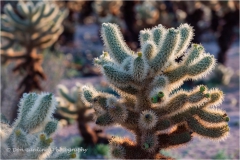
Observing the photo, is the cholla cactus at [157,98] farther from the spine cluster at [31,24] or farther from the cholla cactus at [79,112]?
the spine cluster at [31,24]

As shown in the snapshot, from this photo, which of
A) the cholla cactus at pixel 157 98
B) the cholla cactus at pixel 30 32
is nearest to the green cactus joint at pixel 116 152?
the cholla cactus at pixel 157 98

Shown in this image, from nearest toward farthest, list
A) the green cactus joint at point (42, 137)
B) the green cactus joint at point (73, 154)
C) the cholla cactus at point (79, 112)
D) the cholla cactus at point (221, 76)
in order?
the green cactus joint at point (42, 137), the green cactus joint at point (73, 154), the cholla cactus at point (79, 112), the cholla cactus at point (221, 76)

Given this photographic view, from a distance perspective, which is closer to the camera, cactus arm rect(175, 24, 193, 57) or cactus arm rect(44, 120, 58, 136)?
cactus arm rect(44, 120, 58, 136)

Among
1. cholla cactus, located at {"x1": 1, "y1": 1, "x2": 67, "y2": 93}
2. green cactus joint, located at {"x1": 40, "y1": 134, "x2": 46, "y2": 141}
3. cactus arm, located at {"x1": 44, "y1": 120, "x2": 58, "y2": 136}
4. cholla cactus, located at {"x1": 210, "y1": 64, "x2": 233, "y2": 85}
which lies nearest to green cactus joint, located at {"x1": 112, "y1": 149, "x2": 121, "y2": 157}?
cactus arm, located at {"x1": 44, "y1": 120, "x2": 58, "y2": 136}

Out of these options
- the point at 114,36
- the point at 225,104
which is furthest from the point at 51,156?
the point at 225,104

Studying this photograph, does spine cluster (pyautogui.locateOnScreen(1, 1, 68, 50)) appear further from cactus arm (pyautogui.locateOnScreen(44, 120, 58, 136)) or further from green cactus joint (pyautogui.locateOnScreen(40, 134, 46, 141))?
green cactus joint (pyautogui.locateOnScreen(40, 134, 46, 141))

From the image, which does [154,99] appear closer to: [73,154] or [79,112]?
[73,154]

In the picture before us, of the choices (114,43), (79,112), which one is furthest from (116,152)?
(79,112)
